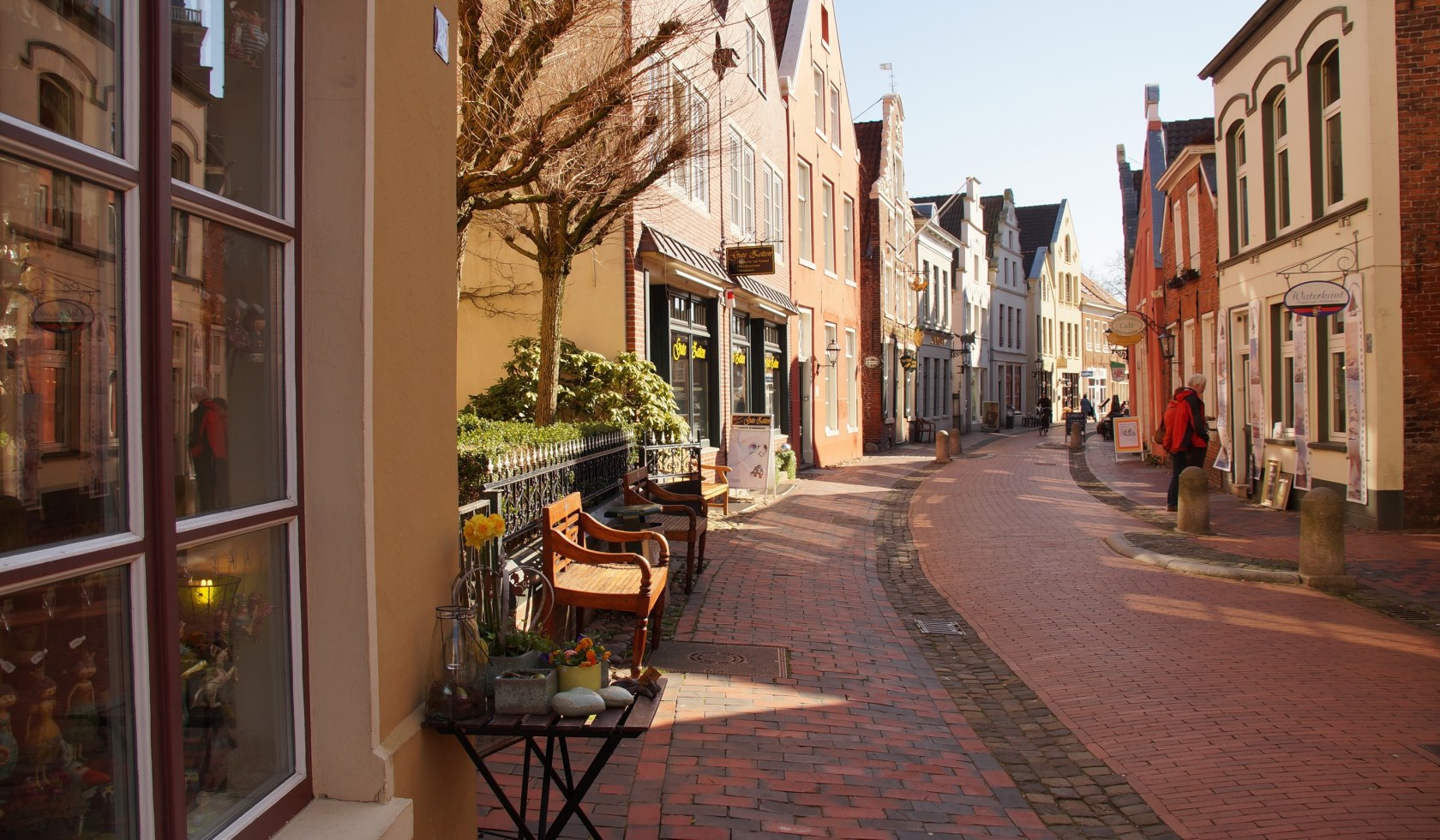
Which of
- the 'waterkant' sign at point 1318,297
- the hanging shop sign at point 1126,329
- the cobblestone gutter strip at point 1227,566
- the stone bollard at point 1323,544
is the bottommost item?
the cobblestone gutter strip at point 1227,566

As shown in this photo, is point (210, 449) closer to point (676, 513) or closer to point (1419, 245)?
point (676, 513)

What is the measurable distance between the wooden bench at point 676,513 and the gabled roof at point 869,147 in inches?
939

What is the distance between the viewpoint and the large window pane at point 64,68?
184 cm

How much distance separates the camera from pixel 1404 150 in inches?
471

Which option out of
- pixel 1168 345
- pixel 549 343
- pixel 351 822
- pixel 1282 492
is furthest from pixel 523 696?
pixel 1168 345

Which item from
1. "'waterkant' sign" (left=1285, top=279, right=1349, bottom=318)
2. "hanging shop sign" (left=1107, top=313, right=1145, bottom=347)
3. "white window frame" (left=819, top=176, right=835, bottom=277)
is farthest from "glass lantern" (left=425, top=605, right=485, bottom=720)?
"hanging shop sign" (left=1107, top=313, right=1145, bottom=347)

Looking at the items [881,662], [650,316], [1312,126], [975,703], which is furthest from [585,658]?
[1312,126]

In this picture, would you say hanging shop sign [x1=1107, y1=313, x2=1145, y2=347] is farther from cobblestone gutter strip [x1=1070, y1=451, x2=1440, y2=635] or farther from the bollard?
the bollard

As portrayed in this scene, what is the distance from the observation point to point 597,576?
6.68 meters

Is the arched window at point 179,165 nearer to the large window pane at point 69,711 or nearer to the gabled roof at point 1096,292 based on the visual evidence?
the large window pane at point 69,711

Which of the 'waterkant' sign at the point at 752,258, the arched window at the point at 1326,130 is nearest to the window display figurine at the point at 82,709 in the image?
the arched window at the point at 1326,130

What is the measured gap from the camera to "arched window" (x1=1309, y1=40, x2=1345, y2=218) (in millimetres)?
13320

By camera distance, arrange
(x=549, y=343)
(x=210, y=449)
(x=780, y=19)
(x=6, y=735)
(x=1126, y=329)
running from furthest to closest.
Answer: (x=1126, y=329)
(x=780, y=19)
(x=549, y=343)
(x=210, y=449)
(x=6, y=735)

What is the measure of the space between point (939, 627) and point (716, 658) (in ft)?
7.41
